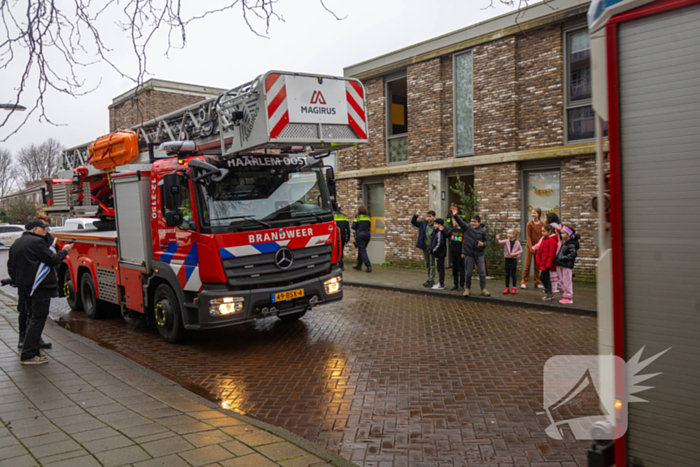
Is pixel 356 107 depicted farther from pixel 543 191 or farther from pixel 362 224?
pixel 362 224

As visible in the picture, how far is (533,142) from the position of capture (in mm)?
12961

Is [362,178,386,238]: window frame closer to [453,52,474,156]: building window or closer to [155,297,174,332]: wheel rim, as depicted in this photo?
[453,52,474,156]: building window

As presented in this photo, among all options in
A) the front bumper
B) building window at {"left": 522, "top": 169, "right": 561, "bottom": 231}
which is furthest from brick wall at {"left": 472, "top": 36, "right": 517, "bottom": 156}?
the front bumper

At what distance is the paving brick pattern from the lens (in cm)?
405

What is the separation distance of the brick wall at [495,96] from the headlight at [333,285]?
7612mm

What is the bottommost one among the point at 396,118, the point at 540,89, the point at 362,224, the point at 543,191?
the point at 362,224

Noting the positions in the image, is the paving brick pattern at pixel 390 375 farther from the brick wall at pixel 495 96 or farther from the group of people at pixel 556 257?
the brick wall at pixel 495 96

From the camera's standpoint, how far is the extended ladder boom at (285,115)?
20.9 feet

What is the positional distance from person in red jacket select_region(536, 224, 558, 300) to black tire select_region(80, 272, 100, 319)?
8.43 m

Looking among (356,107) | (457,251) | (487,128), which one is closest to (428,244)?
(457,251)

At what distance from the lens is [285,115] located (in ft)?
21.1

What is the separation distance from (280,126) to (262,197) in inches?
46.2

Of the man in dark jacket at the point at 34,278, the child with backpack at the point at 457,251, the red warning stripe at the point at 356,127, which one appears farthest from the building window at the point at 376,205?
the man in dark jacket at the point at 34,278

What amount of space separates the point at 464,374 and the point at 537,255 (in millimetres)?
5123
